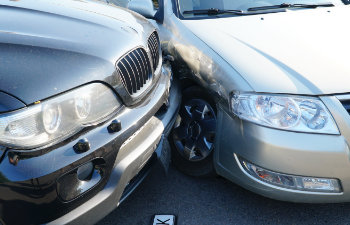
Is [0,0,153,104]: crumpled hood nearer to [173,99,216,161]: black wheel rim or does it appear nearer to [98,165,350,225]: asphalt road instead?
[173,99,216,161]: black wheel rim

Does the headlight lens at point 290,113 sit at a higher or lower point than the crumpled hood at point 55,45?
lower

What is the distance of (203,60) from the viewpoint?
9.00 feet

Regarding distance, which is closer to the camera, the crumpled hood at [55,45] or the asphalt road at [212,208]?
the crumpled hood at [55,45]

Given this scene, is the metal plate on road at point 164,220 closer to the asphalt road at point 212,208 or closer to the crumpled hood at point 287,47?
the asphalt road at point 212,208

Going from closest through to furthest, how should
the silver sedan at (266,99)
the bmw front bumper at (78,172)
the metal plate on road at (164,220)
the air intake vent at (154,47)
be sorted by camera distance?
the bmw front bumper at (78,172) → the silver sedan at (266,99) → the metal plate on road at (164,220) → the air intake vent at (154,47)

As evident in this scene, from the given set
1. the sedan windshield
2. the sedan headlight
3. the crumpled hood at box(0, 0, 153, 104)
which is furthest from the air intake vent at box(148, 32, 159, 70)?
the sedan headlight

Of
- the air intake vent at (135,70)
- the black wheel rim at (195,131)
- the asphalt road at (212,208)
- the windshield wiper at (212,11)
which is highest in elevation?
the windshield wiper at (212,11)

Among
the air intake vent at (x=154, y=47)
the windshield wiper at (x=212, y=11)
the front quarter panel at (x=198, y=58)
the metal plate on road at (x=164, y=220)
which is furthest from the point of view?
the windshield wiper at (x=212, y=11)

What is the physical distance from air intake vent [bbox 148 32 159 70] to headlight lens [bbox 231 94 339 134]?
84 cm

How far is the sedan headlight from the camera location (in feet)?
5.52

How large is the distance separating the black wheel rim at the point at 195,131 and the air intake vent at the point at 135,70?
0.52m

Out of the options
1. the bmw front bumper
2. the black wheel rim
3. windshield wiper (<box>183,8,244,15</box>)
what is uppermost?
windshield wiper (<box>183,8,244,15</box>)

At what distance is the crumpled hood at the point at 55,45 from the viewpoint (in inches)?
69.2

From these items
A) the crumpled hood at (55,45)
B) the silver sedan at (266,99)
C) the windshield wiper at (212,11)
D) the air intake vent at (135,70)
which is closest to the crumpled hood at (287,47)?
the silver sedan at (266,99)
